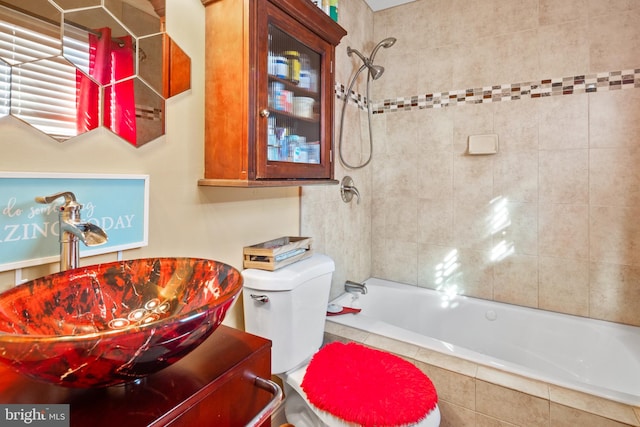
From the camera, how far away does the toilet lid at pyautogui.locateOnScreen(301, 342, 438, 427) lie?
101 cm

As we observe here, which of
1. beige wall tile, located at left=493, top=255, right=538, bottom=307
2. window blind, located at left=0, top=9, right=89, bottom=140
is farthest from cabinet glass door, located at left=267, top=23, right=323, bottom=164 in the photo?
beige wall tile, located at left=493, top=255, right=538, bottom=307

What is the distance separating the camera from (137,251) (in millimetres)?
1014

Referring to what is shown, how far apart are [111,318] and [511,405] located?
4.42 feet

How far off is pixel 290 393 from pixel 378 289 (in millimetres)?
1037

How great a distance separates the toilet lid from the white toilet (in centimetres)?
11

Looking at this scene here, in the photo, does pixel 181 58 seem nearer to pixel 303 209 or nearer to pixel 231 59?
pixel 231 59

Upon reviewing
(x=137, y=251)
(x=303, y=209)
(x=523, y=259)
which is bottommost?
(x=523, y=259)

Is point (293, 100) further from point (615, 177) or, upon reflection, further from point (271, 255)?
point (615, 177)

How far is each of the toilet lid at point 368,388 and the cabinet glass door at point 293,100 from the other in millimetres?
789

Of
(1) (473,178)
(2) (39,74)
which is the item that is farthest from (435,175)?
(2) (39,74)

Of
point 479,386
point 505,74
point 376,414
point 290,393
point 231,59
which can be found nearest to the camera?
point 376,414

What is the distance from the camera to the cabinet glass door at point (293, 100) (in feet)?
3.98

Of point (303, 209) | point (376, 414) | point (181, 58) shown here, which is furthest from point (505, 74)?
point (376, 414)

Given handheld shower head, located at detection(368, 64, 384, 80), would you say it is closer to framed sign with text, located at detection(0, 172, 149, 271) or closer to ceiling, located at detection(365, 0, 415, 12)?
ceiling, located at detection(365, 0, 415, 12)
